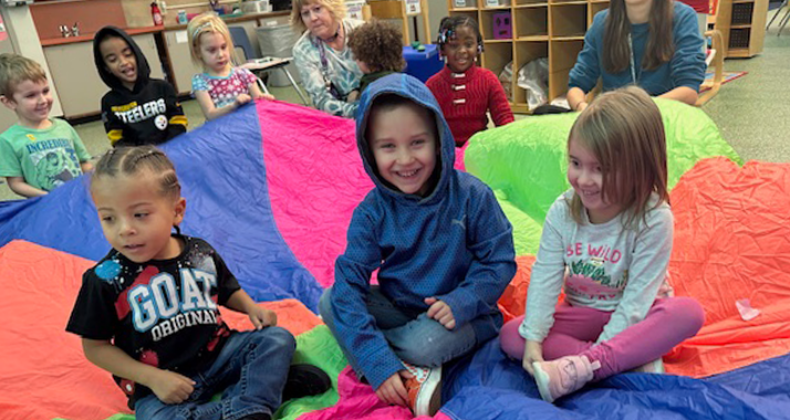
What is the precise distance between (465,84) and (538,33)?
7.70 feet

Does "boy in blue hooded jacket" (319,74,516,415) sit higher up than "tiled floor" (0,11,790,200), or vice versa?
"boy in blue hooded jacket" (319,74,516,415)

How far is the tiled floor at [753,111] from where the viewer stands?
3109 mm

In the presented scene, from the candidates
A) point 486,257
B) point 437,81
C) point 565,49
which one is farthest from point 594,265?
point 565,49

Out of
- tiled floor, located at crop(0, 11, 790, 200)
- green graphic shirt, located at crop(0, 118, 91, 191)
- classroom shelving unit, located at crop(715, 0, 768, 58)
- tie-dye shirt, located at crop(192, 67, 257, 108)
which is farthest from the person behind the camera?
classroom shelving unit, located at crop(715, 0, 768, 58)

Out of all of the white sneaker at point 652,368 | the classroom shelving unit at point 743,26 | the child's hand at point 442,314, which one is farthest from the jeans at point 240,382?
the classroom shelving unit at point 743,26

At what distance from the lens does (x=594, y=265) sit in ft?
3.71

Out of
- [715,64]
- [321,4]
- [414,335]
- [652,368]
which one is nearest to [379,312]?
[414,335]

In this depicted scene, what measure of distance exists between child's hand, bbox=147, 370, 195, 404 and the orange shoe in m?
0.44

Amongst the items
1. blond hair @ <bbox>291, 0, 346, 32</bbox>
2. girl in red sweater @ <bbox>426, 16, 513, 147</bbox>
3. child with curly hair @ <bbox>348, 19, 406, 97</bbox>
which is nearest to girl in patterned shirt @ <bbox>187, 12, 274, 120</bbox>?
blond hair @ <bbox>291, 0, 346, 32</bbox>

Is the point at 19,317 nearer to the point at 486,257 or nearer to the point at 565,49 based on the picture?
the point at 486,257

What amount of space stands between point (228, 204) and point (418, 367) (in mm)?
1184

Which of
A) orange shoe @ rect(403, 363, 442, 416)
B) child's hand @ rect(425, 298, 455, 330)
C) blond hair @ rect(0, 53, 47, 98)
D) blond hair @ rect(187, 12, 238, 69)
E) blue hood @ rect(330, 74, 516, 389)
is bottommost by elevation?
orange shoe @ rect(403, 363, 442, 416)

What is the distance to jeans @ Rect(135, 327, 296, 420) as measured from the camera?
3.66 feet

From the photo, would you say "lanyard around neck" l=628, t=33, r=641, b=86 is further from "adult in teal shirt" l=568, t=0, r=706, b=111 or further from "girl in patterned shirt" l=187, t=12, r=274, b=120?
"girl in patterned shirt" l=187, t=12, r=274, b=120
